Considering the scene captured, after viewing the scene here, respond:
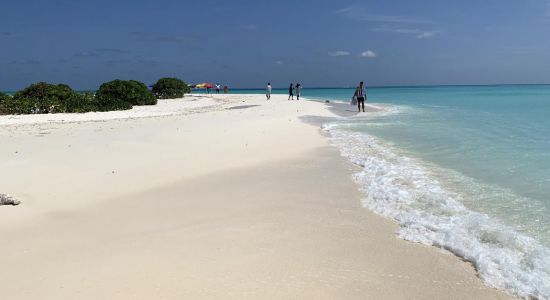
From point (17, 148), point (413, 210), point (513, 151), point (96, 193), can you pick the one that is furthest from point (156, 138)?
point (513, 151)

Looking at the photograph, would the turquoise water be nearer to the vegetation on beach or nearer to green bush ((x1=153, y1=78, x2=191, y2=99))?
the vegetation on beach

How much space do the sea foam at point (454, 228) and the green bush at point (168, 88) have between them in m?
38.4

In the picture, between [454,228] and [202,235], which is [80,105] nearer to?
[202,235]

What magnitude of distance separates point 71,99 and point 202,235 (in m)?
23.4

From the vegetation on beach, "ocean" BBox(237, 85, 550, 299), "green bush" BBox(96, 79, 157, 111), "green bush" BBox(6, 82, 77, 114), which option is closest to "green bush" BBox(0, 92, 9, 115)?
the vegetation on beach

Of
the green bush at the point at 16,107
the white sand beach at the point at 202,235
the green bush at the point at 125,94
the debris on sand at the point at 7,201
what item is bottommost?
the white sand beach at the point at 202,235

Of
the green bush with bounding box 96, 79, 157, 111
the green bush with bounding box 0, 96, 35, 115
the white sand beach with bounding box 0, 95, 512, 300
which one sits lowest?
the white sand beach with bounding box 0, 95, 512, 300

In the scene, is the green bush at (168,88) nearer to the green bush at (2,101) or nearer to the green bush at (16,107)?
the green bush at (2,101)

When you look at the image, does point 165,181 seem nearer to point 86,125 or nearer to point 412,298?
point 412,298

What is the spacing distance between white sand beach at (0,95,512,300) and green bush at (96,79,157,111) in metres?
18.2

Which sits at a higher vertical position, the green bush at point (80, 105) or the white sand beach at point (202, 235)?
the green bush at point (80, 105)

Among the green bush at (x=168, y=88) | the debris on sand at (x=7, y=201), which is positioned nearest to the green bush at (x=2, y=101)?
the green bush at (x=168, y=88)

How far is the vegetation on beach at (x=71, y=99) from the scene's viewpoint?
24.0 m

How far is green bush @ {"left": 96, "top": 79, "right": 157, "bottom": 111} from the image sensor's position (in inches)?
1082
